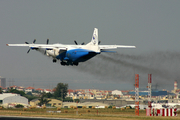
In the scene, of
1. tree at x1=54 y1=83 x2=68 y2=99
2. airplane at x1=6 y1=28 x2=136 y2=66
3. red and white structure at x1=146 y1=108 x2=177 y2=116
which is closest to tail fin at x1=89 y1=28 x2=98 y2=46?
airplane at x1=6 y1=28 x2=136 y2=66

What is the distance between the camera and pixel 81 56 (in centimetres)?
5703

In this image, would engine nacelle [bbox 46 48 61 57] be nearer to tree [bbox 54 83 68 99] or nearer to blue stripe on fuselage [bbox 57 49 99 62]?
blue stripe on fuselage [bbox 57 49 99 62]

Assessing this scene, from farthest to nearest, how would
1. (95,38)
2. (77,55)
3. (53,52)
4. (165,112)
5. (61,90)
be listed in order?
1. (61,90)
2. (53,52)
3. (95,38)
4. (165,112)
5. (77,55)

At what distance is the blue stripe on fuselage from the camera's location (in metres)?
56.6

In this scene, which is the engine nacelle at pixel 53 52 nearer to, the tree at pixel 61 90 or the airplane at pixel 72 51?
the airplane at pixel 72 51

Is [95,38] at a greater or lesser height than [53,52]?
greater

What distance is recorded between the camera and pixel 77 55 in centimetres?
5731

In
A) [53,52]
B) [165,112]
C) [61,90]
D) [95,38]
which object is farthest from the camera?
[61,90]

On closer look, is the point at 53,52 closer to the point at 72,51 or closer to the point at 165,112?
the point at 72,51

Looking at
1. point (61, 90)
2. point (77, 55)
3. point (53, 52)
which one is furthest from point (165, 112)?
point (61, 90)

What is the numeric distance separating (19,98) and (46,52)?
58.0m

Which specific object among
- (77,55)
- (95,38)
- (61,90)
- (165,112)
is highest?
(95,38)

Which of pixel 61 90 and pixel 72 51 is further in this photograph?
pixel 61 90

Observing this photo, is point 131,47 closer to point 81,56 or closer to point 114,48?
point 114,48
